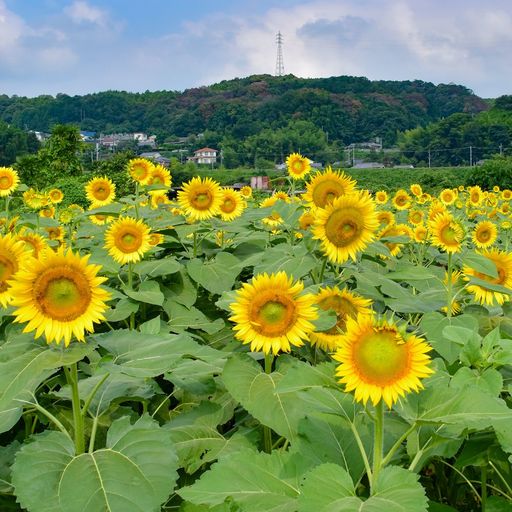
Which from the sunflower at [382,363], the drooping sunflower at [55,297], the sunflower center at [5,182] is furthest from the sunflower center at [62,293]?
the sunflower center at [5,182]

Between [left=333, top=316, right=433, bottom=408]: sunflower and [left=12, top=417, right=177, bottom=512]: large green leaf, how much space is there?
0.48 metres

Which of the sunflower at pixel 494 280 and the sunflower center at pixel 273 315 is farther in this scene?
the sunflower at pixel 494 280

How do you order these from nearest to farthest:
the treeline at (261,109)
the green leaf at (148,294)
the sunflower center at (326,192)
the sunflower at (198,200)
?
the green leaf at (148,294) → the sunflower center at (326,192) → the sunflower at (198,200) → the treeline at (261,109)

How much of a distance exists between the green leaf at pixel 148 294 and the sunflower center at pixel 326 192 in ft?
2.56

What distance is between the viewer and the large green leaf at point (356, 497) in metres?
1.08

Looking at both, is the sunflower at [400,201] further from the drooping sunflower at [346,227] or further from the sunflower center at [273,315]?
the sunflower center at [273,315]

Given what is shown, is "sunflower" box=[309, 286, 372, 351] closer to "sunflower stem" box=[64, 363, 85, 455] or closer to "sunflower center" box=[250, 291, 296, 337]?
"sunflower center" box=[250, 291, 296, 337]

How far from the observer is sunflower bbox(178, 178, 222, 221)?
11.2 feet

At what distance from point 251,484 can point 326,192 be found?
1498mm

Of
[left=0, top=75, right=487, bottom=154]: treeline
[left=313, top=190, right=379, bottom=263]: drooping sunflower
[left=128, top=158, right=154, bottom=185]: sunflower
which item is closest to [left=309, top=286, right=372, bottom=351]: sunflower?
[left=313, top=190, right=379, bottom=263]: drooping sunflower

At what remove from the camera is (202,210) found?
3459mm

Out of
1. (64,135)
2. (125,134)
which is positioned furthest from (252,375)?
(125,134)

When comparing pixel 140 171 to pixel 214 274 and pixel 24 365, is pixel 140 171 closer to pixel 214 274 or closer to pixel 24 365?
pixel 214 274

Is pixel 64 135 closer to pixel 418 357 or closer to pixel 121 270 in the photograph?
pixel 121 270
